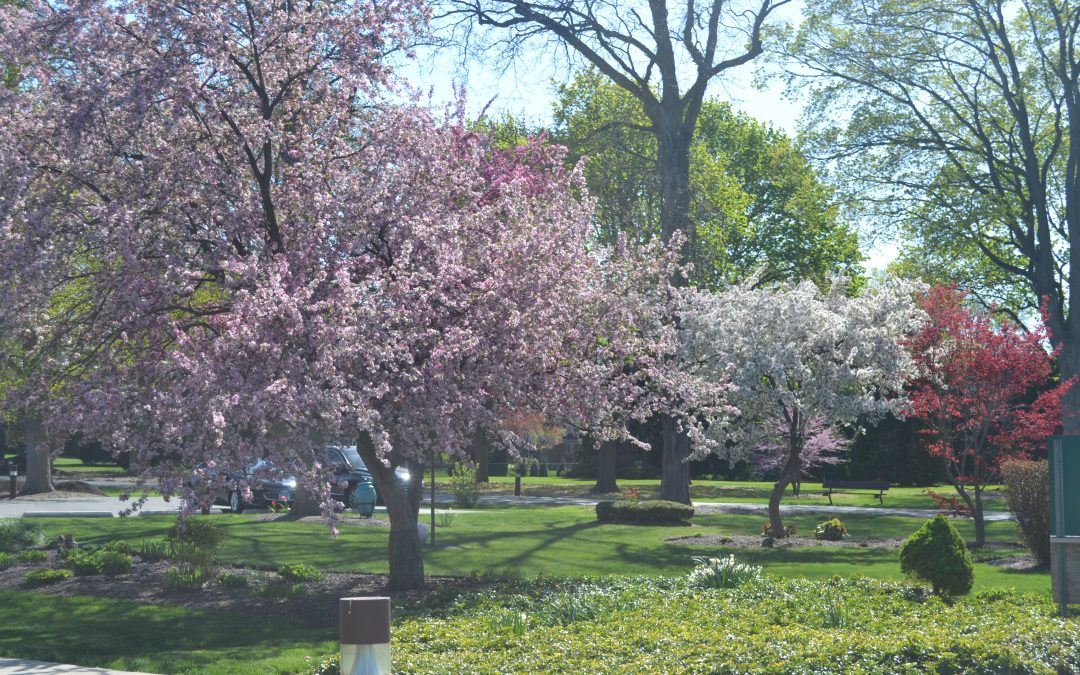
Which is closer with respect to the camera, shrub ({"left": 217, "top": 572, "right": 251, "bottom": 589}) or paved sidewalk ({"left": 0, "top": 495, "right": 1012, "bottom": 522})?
shrub ({"left": 217, "top": 572, "right": 251, "bottom": 589})

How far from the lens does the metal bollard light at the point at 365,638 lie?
21.6 ft

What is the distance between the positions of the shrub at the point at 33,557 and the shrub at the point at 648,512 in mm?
12976

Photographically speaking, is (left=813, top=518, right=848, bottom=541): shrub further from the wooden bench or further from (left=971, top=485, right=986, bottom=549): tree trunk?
the wooden bench

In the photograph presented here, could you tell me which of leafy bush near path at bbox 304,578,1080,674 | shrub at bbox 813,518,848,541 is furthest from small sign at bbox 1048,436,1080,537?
shrub at bbox 813,518,848,541

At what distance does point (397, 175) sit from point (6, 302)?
13.8 feet

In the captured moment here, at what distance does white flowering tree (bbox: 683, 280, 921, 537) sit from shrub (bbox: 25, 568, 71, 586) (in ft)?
39.2

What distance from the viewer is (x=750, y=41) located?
29.2 metres

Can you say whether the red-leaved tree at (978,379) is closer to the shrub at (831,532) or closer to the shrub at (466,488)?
the shrub at (831,532)

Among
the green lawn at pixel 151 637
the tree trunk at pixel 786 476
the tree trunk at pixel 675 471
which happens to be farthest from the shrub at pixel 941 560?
the tree trunk at pixel 675 471

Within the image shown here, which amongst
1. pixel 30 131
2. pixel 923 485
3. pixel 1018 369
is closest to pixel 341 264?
pixel 30 131

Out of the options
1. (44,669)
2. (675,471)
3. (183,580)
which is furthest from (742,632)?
(675,471)

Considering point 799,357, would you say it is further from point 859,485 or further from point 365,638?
point 365,638

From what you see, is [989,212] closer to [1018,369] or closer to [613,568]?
[1018,369]

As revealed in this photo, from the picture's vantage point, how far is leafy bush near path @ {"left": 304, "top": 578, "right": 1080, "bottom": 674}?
829 centimetres
